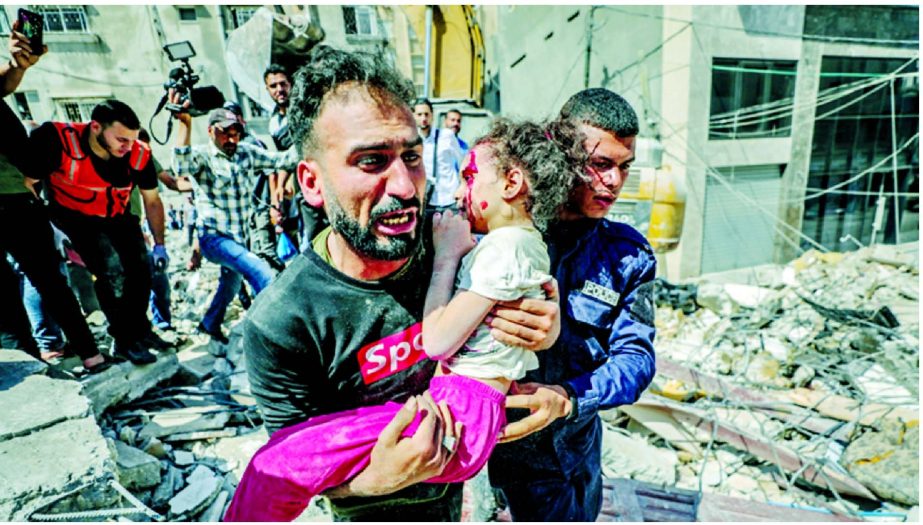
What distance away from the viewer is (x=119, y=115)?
296 cm

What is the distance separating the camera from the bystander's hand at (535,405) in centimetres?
146

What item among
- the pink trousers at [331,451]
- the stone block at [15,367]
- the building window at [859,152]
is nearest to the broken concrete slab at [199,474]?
the stone block at [15,367]

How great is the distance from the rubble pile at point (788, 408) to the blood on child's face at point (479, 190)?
275cm

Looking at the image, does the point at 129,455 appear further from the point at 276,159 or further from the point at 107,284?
the point at 276,159

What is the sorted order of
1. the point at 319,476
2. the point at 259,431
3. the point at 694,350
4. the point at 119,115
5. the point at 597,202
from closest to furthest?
the point at 319,476
the point at 597,202
the point at 119,115
the point at 259,431
the point at 694,350

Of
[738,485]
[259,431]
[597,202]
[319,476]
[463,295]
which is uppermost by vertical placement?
[597,202]

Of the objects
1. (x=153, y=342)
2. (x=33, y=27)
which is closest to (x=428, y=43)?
(x=33, y=27)

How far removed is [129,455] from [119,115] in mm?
2240

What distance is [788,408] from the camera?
13.4ft

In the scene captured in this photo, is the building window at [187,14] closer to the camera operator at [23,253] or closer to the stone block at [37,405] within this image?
the camera operator at [23,253]

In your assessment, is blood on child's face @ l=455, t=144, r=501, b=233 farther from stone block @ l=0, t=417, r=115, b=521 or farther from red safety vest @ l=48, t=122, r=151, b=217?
red safety vest @ l=48, t=122, r=151, b=217

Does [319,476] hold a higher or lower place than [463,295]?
lower

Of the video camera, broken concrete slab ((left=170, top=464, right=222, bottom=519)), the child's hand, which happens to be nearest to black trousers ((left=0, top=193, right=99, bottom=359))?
the video camera

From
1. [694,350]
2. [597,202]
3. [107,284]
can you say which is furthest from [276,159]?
[694,350]
